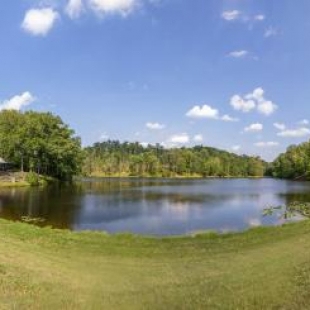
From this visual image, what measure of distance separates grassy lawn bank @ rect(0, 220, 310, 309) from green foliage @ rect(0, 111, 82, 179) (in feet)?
229

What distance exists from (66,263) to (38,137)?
3086 inches

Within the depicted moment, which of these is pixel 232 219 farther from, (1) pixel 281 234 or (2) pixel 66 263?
(2) pixel 66 263

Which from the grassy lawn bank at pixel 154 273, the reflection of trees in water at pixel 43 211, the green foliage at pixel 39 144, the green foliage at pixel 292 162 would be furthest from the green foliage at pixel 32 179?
the green foliage at pixel 292 162

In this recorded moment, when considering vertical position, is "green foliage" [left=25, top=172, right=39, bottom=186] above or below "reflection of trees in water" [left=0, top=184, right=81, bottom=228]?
above

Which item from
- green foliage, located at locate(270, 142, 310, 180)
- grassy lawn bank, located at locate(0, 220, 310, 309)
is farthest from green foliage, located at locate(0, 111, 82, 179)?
green foliage, located at locate(270, 142, 310, 180)

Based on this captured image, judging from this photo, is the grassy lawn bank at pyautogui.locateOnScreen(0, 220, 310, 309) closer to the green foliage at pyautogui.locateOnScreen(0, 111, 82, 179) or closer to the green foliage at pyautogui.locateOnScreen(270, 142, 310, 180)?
the green foliage at pyautogui.locateOnScreen(0, 111, 82, 179)

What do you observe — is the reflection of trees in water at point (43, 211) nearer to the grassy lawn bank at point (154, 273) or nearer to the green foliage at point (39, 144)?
the grassy lawn bank at point (154, 273)

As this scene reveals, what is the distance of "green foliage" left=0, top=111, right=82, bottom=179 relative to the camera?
86938 mm

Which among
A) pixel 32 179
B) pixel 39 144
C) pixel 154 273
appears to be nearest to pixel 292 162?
pixel 39 144

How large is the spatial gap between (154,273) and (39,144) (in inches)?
3096

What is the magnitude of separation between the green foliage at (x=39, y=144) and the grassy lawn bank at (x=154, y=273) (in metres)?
69.9

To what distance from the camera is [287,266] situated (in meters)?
12.1

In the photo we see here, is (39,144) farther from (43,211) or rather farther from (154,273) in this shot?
(154,273)

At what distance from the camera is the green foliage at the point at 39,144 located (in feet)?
285
